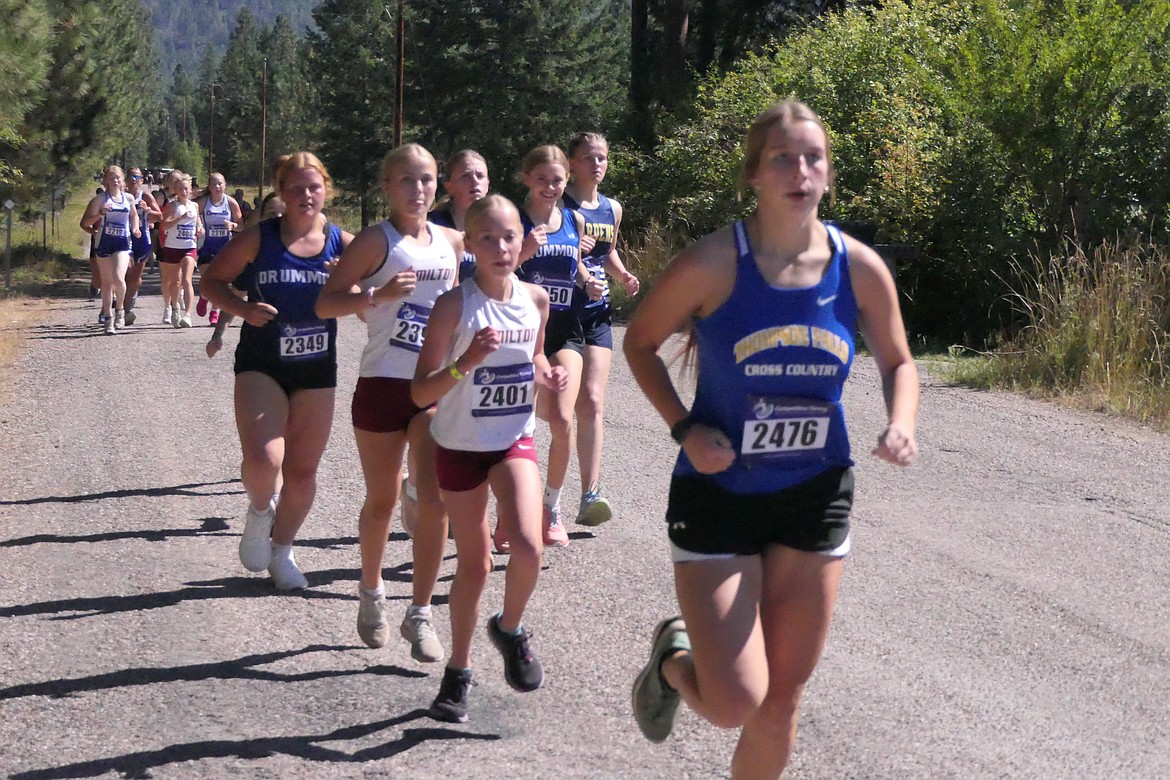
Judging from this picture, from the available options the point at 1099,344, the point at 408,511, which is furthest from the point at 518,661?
the point at 1099,344

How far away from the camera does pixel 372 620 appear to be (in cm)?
545

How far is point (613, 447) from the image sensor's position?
9906 mm

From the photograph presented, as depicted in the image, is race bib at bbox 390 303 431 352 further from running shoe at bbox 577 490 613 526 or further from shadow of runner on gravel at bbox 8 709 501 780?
running shoe at bbox 577 490 613 526

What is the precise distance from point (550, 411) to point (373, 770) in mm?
1567

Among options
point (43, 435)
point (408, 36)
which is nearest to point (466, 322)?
point (43, 435)

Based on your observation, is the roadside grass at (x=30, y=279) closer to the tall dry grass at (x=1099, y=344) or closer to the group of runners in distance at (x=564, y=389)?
the group of runners in distance at (x=564, y=389)

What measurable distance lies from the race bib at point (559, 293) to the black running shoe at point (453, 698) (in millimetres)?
2626

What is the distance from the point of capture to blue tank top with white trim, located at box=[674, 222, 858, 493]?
135 inches

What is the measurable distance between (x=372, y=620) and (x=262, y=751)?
41.4 inches

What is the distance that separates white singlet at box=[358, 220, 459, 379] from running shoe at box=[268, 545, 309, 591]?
121cm

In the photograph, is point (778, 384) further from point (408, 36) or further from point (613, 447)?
point (408, 36)

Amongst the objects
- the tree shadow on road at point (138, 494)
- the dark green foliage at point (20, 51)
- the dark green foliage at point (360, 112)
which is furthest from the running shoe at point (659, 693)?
the dark green foliage at point (360, 112)

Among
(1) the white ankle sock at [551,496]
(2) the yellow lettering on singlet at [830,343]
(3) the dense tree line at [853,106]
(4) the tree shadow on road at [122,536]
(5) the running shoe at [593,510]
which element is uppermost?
(3) the dense tree line at [853,106]

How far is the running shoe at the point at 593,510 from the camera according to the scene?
24.0ft
